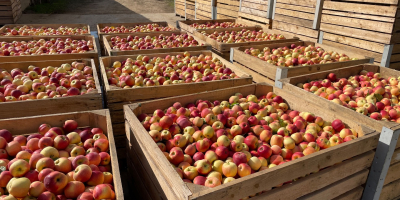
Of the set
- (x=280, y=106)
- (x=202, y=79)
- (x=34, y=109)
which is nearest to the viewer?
(x=34, y=109)

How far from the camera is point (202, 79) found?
166 inches

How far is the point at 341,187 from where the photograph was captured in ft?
8.55

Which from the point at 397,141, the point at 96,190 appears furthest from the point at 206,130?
the point at 397,141

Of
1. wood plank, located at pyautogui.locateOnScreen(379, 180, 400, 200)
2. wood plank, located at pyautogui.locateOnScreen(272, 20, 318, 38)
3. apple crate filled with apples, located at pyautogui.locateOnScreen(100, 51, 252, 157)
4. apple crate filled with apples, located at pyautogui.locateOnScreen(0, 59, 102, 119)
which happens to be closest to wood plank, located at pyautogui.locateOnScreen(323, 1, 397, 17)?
wood plank, located at pyautogui.locateOnScreen(272, 20, 318, 38)

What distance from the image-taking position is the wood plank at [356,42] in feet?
18.1

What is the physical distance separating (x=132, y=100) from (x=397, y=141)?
9.64 feet

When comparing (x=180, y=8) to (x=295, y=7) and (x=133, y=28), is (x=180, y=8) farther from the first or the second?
(x=295, y=7)

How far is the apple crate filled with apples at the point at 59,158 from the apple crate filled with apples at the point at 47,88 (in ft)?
1.68

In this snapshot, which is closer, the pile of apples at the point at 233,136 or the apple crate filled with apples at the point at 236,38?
the pile of apples at the point at 233,136

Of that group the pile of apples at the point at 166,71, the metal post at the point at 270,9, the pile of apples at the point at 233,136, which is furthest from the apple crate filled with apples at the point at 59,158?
the metal post at the point at 270,9

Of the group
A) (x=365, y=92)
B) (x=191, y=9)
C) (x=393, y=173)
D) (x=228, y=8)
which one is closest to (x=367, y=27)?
(x=365, y=92)

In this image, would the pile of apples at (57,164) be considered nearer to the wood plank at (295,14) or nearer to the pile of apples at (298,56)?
the pile of apples at (298,56)

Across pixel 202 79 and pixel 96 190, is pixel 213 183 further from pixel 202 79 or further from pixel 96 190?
pixel 202 79

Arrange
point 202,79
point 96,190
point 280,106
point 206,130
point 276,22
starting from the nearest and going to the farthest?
1. point 96,190
2. point 206,130
3. point 280,106
4. point 202,79
5. point 276,22
